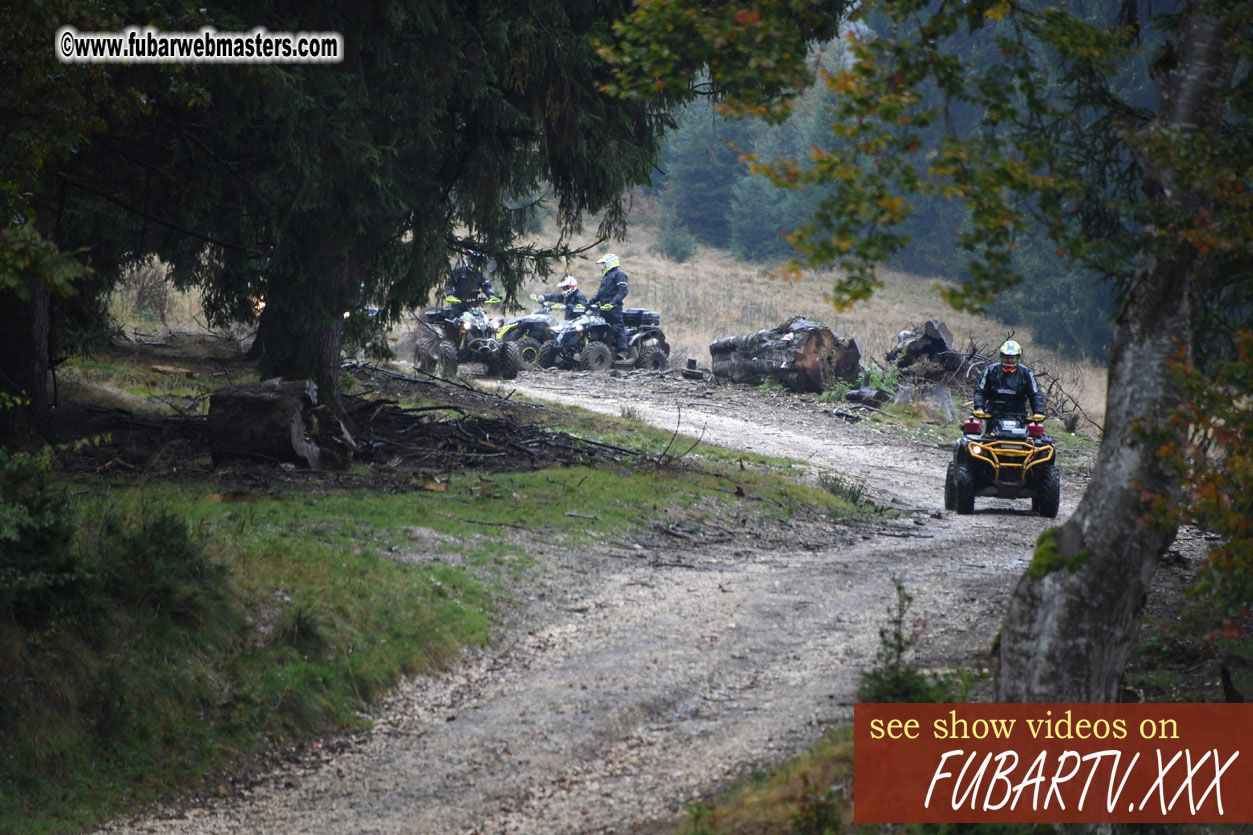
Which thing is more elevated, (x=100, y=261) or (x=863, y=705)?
(x=100, y=261)

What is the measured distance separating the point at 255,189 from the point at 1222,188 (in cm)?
905

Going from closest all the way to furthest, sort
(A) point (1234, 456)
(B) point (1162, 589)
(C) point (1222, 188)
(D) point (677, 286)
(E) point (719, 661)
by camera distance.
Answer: (A) point (1234, 456)
(C) point (1222, 188)
(E) point (719, 661)
(B) point (1162, 589)
(D) point (677, 286)

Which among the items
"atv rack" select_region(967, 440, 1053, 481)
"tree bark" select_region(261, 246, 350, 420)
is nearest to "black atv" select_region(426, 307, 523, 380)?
"tree bark" select_region(261, 246, 350, 420)

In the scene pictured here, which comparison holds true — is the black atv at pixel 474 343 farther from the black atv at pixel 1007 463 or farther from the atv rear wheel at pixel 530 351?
the black atv at pixel 1007 463

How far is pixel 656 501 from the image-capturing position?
11594 mm

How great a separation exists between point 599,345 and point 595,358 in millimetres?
362

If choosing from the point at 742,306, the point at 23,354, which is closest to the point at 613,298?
the point at 23,354

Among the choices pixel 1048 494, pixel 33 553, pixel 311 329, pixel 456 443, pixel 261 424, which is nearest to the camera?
pixel 33 553

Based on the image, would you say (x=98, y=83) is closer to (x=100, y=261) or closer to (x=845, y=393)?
(x=100, y=261)

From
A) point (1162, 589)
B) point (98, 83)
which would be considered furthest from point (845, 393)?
point (98, 83)

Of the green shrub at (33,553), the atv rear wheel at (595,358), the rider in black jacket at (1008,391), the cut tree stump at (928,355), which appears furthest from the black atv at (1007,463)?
the atv rear wheel at (595,358)

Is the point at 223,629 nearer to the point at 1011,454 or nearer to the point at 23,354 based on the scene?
the point at 23,354

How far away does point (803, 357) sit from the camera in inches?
982

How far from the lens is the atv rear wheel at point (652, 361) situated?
27.9m
